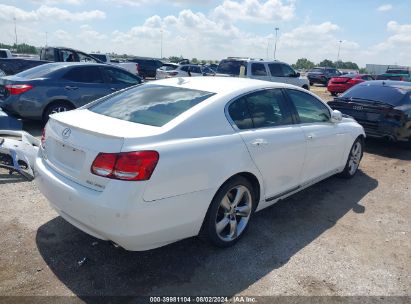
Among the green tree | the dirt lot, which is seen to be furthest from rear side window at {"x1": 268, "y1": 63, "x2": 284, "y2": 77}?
the green tree

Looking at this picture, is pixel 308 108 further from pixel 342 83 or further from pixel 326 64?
pixel 326 64

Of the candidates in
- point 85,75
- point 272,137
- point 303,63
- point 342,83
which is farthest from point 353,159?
point 303,63

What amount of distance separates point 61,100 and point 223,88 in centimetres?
530

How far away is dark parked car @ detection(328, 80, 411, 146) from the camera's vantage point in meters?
7.46

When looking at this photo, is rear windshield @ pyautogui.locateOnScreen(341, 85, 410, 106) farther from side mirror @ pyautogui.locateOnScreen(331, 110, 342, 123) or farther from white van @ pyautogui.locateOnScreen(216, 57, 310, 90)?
white van @ pyautogui.locateOnScreen(216, 57, 310, 90)

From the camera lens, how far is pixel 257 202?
3883mm

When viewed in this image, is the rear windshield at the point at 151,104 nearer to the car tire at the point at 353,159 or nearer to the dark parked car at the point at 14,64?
the car tire at the point at 353,159

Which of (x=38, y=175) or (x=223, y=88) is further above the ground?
(x=223, y=88)

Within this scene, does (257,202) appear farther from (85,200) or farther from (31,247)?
(31,247)

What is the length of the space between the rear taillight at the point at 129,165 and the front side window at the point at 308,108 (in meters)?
2.30

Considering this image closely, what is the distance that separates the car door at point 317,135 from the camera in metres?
4.46

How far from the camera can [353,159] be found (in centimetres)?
596

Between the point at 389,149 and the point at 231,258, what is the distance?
6250 mm

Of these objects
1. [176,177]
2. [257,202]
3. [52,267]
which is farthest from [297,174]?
[52,267]
